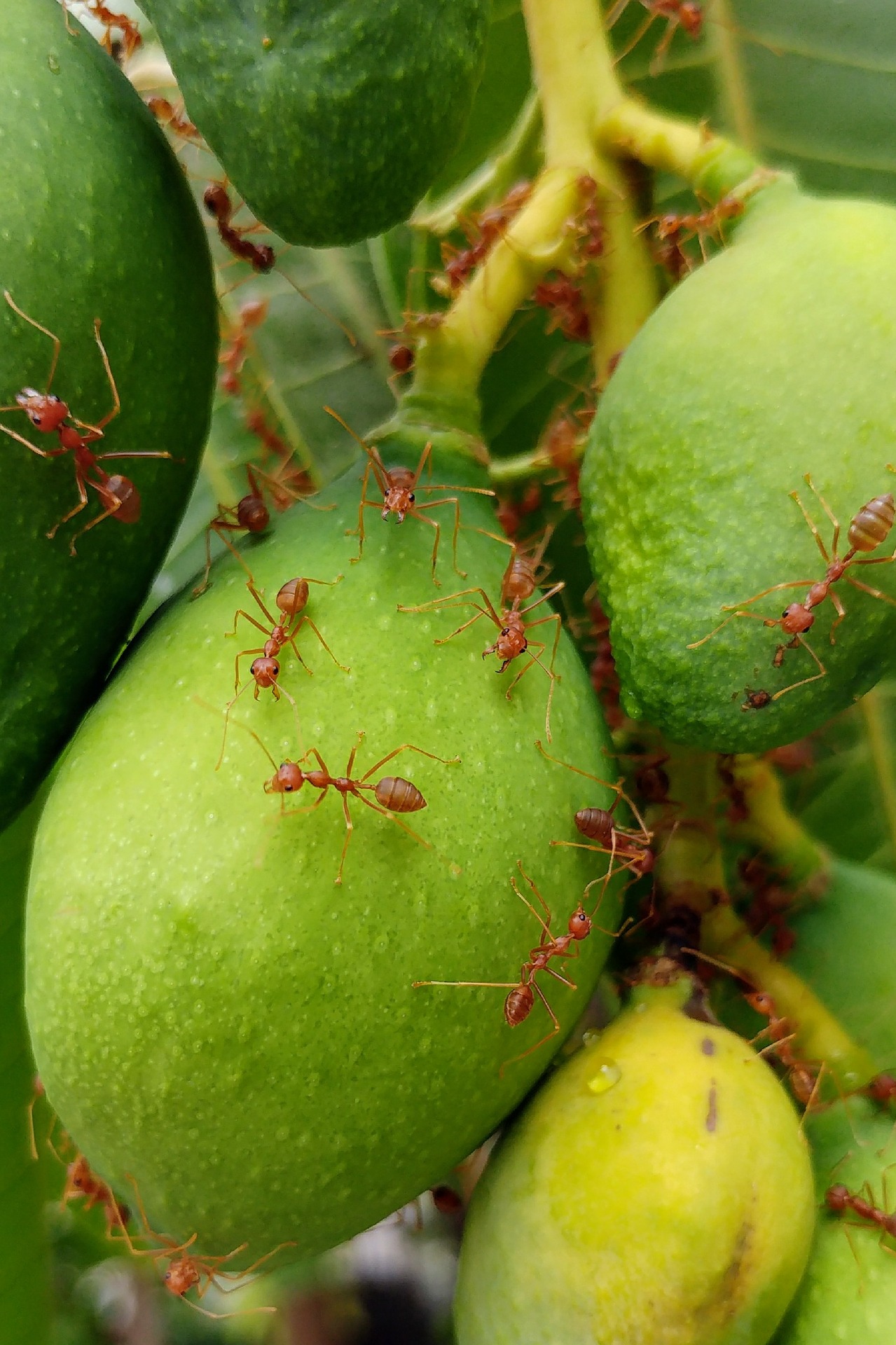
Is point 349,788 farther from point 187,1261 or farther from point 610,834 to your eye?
point 187,1261

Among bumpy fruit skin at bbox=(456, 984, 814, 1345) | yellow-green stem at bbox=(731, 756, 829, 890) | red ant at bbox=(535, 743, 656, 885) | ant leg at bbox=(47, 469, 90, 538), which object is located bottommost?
bumpy fruit skin at bbox=(456, 984, 814, 1345)

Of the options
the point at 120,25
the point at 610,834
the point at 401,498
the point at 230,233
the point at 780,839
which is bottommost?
the point at 780,839

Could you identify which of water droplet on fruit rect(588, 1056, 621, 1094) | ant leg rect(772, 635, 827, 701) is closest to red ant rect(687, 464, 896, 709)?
ant leg rect(772, 635, 827, 701)

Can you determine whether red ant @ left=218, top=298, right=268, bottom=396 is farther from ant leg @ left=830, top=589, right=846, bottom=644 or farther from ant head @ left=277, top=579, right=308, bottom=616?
ant leg @ left=830, top=589, right=846, bottom=644

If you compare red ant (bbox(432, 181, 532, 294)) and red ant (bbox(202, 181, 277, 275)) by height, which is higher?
red ant (bbox(202, 181, 277, 275))

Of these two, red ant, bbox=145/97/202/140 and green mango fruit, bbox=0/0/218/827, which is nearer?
green mango fruit, bbox=0/0/218/827

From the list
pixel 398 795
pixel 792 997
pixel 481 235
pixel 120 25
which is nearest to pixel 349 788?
pixel 398 795
